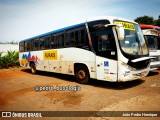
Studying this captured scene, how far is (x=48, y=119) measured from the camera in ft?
15.7

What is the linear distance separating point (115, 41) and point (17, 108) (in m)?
4.51

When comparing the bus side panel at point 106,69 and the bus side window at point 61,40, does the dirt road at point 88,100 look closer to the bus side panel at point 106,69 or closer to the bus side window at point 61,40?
the bus side panel at point 106,69

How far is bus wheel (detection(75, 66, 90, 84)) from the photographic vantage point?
28.3 feet

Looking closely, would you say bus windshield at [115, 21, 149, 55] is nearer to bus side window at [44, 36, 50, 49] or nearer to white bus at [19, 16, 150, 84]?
white bus at [19, 16, 150, 84]

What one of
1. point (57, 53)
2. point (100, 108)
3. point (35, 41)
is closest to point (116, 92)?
point (100, 108)

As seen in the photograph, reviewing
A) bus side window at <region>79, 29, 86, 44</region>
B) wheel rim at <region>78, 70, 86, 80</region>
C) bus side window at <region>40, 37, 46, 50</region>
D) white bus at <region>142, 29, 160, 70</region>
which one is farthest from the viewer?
bus side window at <region>40, 37, 46, 50</region>

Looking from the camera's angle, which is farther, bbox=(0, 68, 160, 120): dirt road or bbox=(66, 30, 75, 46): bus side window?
bbox=(66, 30, 75, 46): bus side window

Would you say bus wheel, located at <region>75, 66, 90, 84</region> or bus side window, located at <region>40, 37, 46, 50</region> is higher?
bus side window, located at <region>40, 37, 46, 50</region>

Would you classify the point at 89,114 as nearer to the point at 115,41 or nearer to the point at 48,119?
the point at 48,119

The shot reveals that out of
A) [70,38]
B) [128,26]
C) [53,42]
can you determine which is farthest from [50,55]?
[128,26]

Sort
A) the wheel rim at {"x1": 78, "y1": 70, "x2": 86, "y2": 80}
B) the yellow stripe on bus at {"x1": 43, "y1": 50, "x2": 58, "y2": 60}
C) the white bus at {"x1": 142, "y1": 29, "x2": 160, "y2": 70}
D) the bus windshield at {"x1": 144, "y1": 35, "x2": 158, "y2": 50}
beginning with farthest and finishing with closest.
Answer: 1. the yellow stripe on bus at {"x1": 43, "y1": 50, "x2": 58, "y2": 60}
2. the bus windshield at {"x1": 144, "y1": 35, "x2": 158, "y2": 50}
3. the white bus at {"x1": 142, "y1": 29, "x2": 160, "y2": 70}
4. the wheel rim at {"x1": 78, "y1": 70, "x2": 86, "y2": 80}

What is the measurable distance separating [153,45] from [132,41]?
431 centimetres

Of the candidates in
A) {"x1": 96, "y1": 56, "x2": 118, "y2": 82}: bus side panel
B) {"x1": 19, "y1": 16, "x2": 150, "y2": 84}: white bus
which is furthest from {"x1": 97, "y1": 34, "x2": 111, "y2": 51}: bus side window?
{"x1": 96, "y1": 56, "x2": 118, "y2": 82}: bus side panel

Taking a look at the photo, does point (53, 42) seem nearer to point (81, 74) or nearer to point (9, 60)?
point (81, 74)
